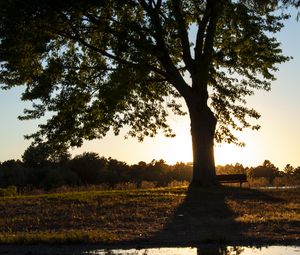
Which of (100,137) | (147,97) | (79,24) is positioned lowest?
(100,137)

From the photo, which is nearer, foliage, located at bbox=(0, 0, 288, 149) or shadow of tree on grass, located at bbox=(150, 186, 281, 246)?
shadow of tree on grass, located at bbox=(150, 186, 281, 246)

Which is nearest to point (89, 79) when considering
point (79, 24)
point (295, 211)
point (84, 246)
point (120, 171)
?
point (79, 24)

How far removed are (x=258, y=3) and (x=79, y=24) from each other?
8169 mm

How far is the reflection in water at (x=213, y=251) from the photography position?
36.7 ft

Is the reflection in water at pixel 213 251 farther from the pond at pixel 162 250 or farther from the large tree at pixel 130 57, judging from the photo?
the large tree at pixel 130 57

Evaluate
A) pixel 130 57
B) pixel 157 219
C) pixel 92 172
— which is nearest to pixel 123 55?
→ pixel 130 57

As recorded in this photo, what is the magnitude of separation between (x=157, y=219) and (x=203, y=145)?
1203 cm

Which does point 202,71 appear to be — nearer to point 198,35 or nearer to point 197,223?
point 198,35

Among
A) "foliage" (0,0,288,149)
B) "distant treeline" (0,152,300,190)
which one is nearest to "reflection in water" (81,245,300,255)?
"foliage" (0,0,288,149)

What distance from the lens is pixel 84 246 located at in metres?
12.4

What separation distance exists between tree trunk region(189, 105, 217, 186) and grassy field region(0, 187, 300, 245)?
3.30 metres

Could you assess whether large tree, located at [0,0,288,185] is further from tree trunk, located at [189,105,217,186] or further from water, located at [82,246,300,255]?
water, located at [82,246,300,255]

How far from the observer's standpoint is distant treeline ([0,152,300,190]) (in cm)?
5458

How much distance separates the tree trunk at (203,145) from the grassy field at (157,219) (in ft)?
10.8
